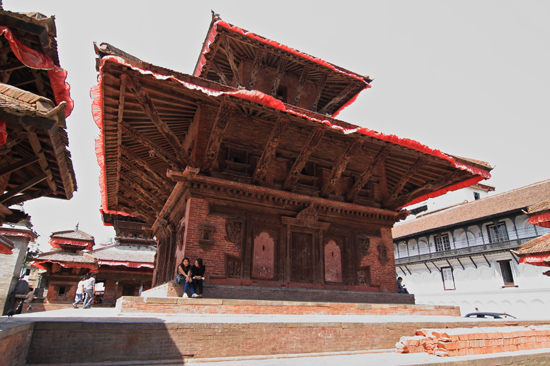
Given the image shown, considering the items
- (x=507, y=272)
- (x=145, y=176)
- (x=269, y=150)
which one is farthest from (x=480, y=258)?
(x=145, y=176)

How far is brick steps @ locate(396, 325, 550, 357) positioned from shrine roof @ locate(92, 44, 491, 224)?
17.1 feet

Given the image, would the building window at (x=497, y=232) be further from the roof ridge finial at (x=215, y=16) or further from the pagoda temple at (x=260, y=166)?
the roof ridge finial at (x=215, y=16)

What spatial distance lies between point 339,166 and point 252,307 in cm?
521

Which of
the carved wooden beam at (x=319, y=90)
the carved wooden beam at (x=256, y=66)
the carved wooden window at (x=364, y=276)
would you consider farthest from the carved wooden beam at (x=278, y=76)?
the carved wooden window at (x=364, y=276)

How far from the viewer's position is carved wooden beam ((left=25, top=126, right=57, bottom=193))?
4.55 metres

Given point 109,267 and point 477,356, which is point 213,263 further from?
point 109,267

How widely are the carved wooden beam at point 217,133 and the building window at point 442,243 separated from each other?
29923 millimetres

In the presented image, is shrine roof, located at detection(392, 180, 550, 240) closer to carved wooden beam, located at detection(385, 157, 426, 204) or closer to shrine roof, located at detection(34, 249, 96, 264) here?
carved wooden beam, located at detection(385, 157, 426, 204)

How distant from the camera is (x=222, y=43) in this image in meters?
12.2

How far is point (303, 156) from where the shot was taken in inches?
411

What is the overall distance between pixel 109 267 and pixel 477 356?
2495 cm

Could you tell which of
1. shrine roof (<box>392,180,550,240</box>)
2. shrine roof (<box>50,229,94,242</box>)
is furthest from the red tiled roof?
shrine roof (<box>50,229,94,242</box>)

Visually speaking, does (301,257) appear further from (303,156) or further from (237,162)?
(237,162)

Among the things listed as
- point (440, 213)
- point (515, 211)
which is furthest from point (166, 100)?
point (440, 213)
